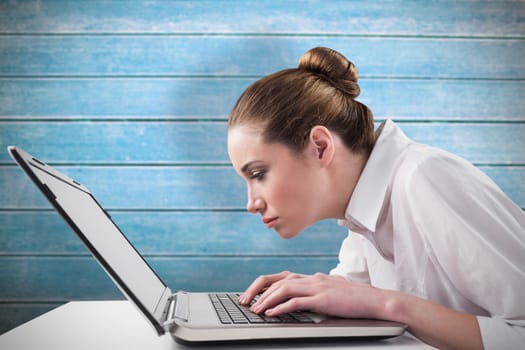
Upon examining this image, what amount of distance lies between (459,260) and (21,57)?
138 centimetres

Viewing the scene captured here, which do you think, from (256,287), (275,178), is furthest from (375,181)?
(256,287)

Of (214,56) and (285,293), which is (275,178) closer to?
(285,293)

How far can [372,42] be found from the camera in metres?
1.50

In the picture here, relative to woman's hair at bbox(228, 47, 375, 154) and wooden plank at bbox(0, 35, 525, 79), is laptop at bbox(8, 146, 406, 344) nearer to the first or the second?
woman's hair at bbox(228, 47, 375, 154)

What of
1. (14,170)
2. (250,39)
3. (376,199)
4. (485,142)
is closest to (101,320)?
(376,199)

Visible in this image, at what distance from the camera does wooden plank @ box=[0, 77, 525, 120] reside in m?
1.46

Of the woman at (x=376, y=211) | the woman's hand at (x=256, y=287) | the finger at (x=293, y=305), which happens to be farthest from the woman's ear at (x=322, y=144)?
the finger at (x=293, y=305)

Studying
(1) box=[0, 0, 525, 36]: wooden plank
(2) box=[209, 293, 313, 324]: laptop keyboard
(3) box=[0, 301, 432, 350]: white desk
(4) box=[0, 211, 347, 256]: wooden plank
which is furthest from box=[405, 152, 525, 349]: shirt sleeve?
(1) box=[0, 0, 525, 36]: wooden plank

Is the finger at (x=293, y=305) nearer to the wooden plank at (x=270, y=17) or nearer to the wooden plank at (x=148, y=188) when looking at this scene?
the wooden plank at (x=148, y=188)

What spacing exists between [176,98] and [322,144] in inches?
28.5

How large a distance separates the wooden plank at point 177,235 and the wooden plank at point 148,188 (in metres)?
0.03

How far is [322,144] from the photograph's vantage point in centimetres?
88

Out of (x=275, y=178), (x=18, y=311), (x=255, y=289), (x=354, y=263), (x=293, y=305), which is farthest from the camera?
(x=18, y=311)

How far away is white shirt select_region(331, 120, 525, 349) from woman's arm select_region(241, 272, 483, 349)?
0.03 m
